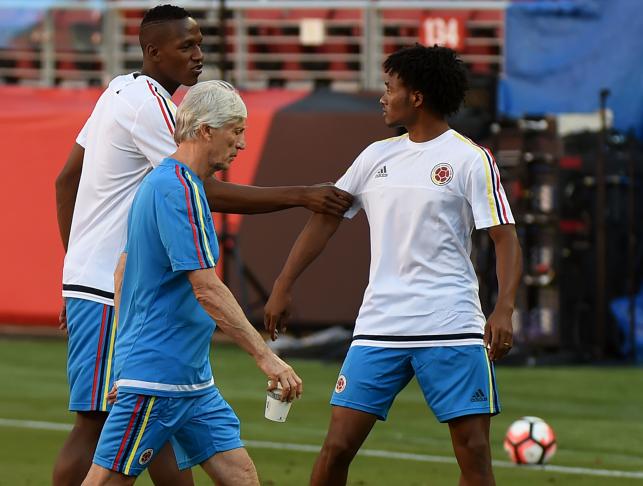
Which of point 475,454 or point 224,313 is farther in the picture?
point 475,454

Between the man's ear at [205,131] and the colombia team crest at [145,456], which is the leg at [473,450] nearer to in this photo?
the colombia team crest at [145,456]

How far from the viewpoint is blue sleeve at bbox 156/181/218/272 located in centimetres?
520

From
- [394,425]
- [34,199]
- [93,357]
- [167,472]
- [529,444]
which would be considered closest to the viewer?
[167,472]

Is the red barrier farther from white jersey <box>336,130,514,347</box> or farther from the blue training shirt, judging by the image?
the blue training shirt

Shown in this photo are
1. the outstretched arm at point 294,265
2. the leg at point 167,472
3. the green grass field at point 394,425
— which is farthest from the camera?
the green grass field at point 394,425

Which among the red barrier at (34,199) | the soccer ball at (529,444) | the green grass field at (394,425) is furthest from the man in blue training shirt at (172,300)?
the red barrier at (34,199)

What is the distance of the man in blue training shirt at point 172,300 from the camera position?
5.23 meters

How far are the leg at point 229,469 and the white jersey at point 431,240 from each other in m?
1.01

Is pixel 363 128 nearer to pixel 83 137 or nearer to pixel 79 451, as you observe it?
pixel 83 137

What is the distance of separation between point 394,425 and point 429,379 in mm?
4973

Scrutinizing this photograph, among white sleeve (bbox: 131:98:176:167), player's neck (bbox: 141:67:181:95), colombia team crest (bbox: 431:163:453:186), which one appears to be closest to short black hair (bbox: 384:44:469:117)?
colombia team crest (bbox: 431:163:453:186)

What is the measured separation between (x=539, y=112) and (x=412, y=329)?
11.3 metres

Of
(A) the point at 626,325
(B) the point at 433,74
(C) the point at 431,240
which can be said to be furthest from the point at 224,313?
(A) the point at 626,325

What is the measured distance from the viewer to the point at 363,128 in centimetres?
1711
